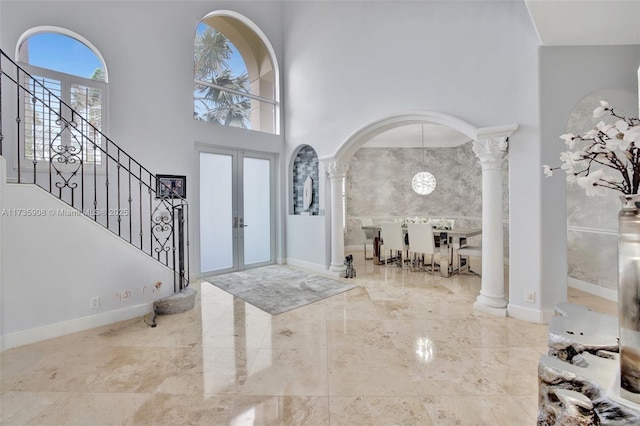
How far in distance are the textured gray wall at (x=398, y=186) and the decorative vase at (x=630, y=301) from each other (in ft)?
25.2

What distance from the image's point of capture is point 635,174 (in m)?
1.04

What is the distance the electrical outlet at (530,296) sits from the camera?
3.36 metres

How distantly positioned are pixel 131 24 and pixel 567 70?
20.7 feet

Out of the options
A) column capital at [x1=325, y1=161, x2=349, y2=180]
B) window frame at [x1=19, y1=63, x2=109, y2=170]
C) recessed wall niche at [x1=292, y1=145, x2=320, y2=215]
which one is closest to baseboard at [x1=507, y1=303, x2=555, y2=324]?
column capital at [x1=325, y1=161, x2=349, y2=180]

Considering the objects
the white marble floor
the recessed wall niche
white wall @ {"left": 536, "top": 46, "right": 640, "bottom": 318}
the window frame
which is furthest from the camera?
the recessed wall niche

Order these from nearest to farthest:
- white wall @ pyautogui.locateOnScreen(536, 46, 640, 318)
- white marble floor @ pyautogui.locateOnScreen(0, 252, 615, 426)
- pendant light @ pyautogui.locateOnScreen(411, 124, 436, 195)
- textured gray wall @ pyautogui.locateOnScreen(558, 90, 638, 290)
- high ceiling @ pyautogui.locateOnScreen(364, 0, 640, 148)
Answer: white marble floor @ pyautogui.locateOnScreen(0, 252, 615, 426) < high ceiling @ pyautogui.locateOnScreen(364, 0, 640, 148) < white wall @ pyautogui.locateOnScreen(536, 46, 640, 318) < textured gray wall @ pyautogui.locateOnScreen(558, 90, 638, 290) < pendant light @ pyautogui.locateOnScreen(411, 124, 436, 195)

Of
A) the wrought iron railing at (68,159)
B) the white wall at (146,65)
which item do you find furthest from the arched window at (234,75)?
the wrought iron railing at (68,159)

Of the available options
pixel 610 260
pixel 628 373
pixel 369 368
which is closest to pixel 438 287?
pixel 610 260

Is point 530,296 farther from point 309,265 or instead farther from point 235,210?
point 235,210

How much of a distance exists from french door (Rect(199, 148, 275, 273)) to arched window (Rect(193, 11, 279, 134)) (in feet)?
2.62

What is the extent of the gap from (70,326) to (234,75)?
526 cm

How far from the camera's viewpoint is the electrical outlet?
11.0 ft

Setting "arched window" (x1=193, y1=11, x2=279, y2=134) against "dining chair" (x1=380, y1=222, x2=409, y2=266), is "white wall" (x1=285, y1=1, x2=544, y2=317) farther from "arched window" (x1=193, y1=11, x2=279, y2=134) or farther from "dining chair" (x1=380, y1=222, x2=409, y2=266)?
"dining chair" (x1=380, y1=222, x2=409, y2=266)

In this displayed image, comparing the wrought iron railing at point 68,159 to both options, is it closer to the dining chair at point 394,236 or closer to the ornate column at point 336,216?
the ornate column at point 336,216
